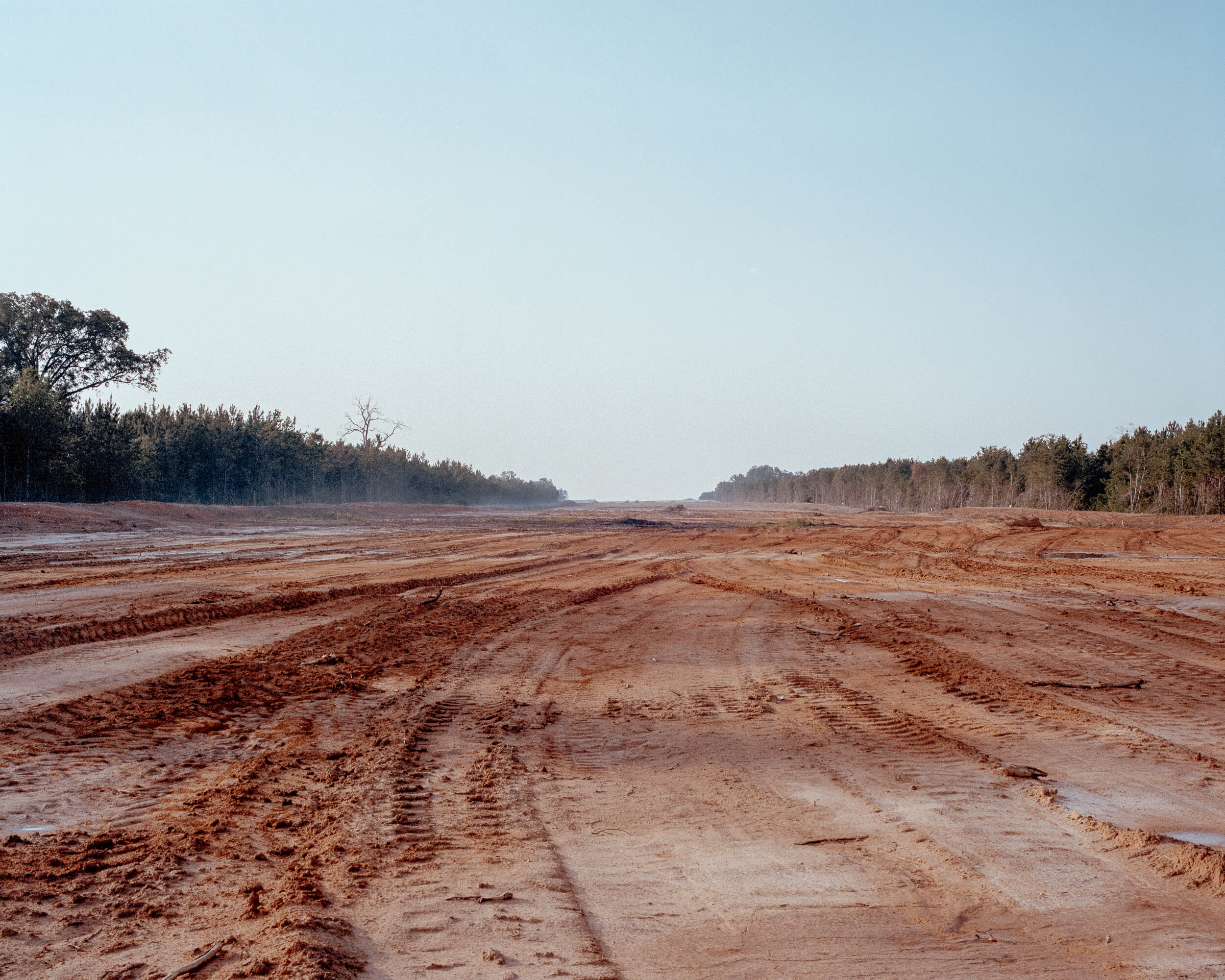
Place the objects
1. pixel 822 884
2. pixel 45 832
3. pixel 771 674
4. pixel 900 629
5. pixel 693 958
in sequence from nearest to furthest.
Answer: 1. pixel 693 958
2. pixel 822 884
3. pixel 45 832
4. pixel 771 674
5. pixel 900 629

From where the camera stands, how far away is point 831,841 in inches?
151

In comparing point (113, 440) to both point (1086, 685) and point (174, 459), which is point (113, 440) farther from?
point (1086, 685)

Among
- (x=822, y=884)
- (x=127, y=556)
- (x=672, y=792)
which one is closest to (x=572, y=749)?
(x=672, y=792)

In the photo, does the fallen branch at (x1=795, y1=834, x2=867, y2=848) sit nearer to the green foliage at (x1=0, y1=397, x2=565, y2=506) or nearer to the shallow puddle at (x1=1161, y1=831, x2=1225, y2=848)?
the shallow puddle at (x1=1161, y1=831, x2=1225, y2=848)

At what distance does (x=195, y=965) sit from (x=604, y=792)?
2354 mm

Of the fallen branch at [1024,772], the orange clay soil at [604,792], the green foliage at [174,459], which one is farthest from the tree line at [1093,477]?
the green foliage at [174,459]

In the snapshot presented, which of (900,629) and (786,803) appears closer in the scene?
(786,803)

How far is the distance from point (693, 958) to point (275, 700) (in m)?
4.79

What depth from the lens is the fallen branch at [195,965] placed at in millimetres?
2531

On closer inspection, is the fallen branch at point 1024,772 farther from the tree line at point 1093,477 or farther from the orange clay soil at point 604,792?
the tree line at point 1093,477

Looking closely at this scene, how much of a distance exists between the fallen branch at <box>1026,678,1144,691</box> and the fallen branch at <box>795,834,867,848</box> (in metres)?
4.34

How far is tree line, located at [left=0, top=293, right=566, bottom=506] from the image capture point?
35.5m

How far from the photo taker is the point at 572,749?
5355mm

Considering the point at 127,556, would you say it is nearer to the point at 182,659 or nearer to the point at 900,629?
the point at 182,659
